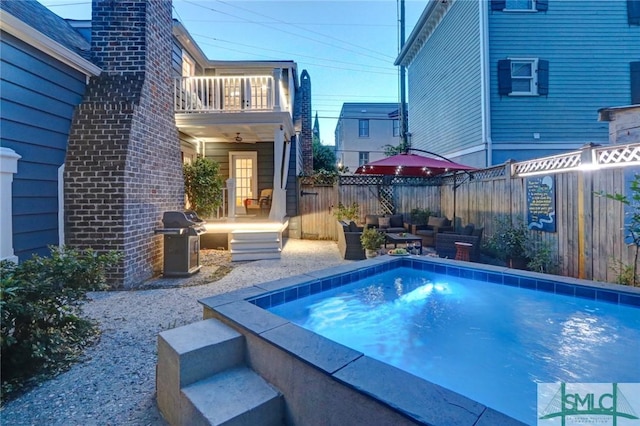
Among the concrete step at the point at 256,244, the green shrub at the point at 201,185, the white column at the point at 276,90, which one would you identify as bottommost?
the concrete step at the point at 256,244

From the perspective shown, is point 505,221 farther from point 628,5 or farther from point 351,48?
point 351,48

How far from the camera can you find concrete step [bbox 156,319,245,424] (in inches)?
82.6

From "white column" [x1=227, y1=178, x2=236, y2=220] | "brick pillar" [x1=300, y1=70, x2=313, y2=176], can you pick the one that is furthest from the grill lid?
"brick pillar" [x1=300, y1=70, x2=313, y2=176]

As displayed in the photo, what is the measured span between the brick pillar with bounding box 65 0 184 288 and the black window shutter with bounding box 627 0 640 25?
12.5m

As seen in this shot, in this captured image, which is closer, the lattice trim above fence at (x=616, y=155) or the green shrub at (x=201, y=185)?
the lattice trim above fence at (x=616, y=155)

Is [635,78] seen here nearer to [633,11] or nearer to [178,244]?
[633,11]

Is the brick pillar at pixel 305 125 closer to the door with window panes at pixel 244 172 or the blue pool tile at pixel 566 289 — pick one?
the door with window panes at pixel 244 172

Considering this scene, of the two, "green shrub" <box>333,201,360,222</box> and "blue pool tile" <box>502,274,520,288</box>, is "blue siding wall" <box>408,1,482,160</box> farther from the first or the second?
"blue pool tile" <box>502,274,520,288</box>

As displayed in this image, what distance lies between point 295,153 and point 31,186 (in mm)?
7306

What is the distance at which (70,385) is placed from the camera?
2539mm

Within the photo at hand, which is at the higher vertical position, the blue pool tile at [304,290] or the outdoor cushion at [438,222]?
the outdoor cushion at [438,222]

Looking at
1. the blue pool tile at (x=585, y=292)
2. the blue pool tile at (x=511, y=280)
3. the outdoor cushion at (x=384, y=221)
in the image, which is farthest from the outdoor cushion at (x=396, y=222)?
the blue pool tile at (x=585, y=292)

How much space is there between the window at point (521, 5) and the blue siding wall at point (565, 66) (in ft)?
0.43

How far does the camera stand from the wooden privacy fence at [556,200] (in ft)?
14.4
